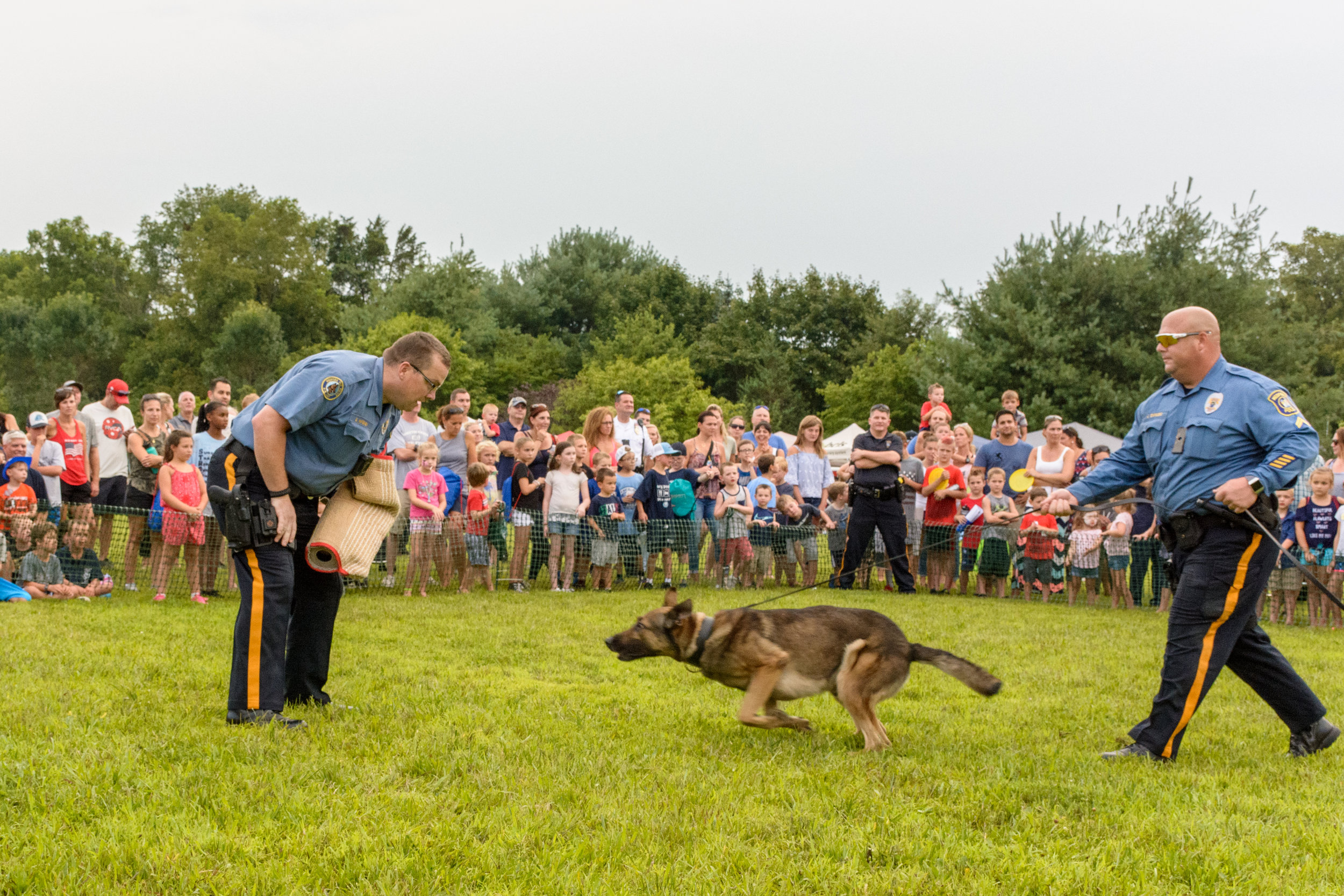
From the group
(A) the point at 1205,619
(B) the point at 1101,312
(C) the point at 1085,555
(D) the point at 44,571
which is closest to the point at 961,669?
(A) the point at 1205,619

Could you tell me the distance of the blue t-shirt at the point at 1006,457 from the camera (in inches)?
506

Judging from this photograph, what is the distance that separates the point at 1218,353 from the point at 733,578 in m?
8.03

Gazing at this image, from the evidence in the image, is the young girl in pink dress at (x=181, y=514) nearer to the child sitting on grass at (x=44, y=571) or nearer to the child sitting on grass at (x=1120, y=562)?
the child sitting on grass at (x=44, y=571)

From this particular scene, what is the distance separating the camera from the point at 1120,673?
7332 millimetres

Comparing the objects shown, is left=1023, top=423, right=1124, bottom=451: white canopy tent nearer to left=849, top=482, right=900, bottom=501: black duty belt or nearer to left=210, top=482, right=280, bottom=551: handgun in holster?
left=849, top=482, right=900, bottom=501: black duty belt

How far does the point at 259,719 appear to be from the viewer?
15.9 ft

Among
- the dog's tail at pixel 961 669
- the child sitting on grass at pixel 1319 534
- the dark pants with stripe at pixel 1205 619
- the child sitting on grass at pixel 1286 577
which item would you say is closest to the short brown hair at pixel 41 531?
the dog's tail at pixel 961 669

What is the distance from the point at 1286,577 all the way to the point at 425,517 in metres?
9.22

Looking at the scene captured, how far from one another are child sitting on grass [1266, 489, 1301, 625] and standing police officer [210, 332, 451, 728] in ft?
30.8

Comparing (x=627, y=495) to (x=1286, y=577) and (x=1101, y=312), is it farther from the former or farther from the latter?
(x=1101, y=312)

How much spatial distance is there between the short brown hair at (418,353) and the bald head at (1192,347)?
354 centimetres

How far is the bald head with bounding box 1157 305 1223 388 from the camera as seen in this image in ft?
16.5

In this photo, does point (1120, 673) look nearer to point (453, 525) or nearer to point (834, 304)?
point (453, 525)

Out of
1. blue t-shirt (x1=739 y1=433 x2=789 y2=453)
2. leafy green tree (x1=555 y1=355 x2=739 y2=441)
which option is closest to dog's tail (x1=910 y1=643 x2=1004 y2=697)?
blue t-shirt (x1=739 y1=433 x2=789 y2=453)
